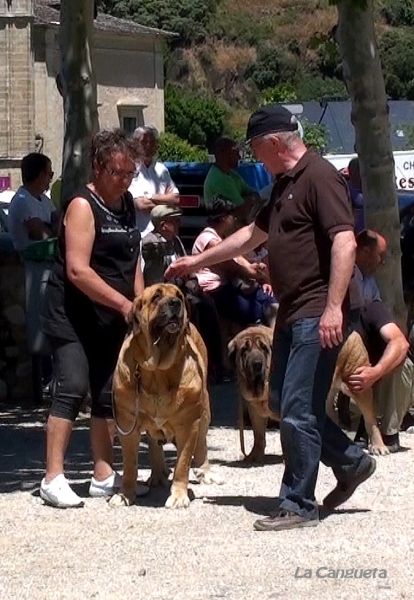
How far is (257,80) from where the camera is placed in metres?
72.7

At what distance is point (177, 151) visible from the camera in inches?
1860

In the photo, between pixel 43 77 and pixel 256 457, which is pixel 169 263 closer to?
pixel 256 457

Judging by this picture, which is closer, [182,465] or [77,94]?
[182,465]

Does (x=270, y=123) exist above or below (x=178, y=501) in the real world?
above

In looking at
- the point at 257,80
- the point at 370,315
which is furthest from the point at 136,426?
the point at 257,80

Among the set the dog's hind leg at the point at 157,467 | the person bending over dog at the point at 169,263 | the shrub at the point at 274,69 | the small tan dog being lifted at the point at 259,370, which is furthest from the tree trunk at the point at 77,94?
the shrub at the point at 274,69

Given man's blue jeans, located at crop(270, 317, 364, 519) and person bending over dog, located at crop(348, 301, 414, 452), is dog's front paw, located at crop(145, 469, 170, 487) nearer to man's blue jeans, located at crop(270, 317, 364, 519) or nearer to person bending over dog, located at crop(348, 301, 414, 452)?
man's blue jeans, located at crop(270, 317, 364, 519)

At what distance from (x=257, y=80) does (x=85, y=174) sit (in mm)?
62282

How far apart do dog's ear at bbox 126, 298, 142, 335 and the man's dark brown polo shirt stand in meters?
0.88

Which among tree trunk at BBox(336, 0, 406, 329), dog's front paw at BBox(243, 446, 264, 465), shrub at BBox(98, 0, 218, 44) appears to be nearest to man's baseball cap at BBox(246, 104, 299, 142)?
dog's front paw at BBox(243, 446, 264, 465)

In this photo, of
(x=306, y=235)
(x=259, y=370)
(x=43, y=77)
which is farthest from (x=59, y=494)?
(x=43, y=77)

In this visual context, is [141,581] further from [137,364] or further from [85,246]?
[85,246]

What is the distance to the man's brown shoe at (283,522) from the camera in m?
6.94

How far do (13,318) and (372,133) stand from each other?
3.69m
